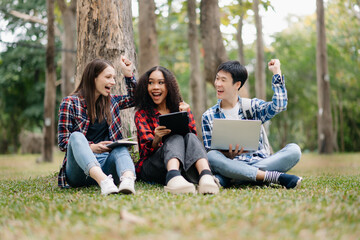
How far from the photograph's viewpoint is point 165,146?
3900 millimetres

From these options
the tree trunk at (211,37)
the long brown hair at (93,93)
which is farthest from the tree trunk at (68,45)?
the long brown hair at (93,93)

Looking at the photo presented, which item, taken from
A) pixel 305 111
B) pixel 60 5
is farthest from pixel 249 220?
Answer: pixel 305 111

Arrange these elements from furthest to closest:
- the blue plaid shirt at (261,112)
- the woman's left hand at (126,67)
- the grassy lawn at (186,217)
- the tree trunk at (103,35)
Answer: the tree trunk at (103,35) → the woman's left hand at (126,67) → the blue plaid shirt at (261,112) → the grassy lawn at (186,217)

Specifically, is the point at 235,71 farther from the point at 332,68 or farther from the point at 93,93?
the point at 332,68

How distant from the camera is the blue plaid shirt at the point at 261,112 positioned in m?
4.24

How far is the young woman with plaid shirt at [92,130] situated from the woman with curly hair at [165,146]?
297 mm

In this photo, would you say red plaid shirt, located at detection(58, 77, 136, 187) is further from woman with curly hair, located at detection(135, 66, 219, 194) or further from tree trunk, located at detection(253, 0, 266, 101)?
tree trunk, located at detection(253, 0, 266, 101)

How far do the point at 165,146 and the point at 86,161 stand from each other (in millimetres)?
800

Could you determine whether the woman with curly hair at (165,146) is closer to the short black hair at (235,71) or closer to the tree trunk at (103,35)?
the short black hair at (235,71)

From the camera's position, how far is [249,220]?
7.57 feet

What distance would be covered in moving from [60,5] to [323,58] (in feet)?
32.4

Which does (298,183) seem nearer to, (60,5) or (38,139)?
(60,5)

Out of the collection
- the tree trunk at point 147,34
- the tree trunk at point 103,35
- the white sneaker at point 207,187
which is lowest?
the white sneaker at point 207,187

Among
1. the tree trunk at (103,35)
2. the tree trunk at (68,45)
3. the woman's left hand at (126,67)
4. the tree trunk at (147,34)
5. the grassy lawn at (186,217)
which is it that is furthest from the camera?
the tree trunk at (68,45)
